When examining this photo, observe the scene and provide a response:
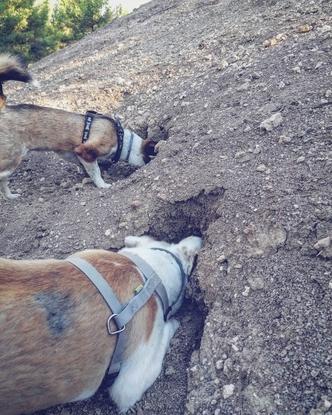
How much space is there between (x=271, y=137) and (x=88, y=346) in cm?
230

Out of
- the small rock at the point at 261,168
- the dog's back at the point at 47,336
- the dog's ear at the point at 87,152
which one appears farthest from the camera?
the dog's ear at the point at 87,152

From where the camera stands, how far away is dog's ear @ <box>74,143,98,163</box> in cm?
504

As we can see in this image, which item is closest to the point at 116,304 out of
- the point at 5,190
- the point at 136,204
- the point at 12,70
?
the point at 136,204

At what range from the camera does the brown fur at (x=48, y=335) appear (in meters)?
2.01

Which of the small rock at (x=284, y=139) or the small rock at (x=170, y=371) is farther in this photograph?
the small rock at (x=284, y=139)

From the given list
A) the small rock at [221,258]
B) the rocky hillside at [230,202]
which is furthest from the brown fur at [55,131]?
the small rock at [221,258]

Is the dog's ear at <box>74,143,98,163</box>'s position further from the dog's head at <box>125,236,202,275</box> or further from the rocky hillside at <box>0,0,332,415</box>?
the dog's head at <box>125,236,202,275</box>

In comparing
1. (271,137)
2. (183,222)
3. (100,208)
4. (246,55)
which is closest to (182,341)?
(183,222)

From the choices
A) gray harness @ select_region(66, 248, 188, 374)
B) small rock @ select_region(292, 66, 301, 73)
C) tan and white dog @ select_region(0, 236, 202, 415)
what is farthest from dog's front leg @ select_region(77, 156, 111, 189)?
gray harness @ select_region(66, 248, 188, 374)

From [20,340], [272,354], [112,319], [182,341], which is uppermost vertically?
[20,340]

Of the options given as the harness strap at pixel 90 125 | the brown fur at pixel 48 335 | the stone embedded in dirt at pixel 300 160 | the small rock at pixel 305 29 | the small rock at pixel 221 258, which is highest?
the brown fur at pixel 48 335

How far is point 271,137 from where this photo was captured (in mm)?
3527

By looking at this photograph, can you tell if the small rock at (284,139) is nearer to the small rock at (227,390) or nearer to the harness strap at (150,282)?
the harness strap at (150,282)

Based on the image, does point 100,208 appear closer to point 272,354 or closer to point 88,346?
point 88,346
